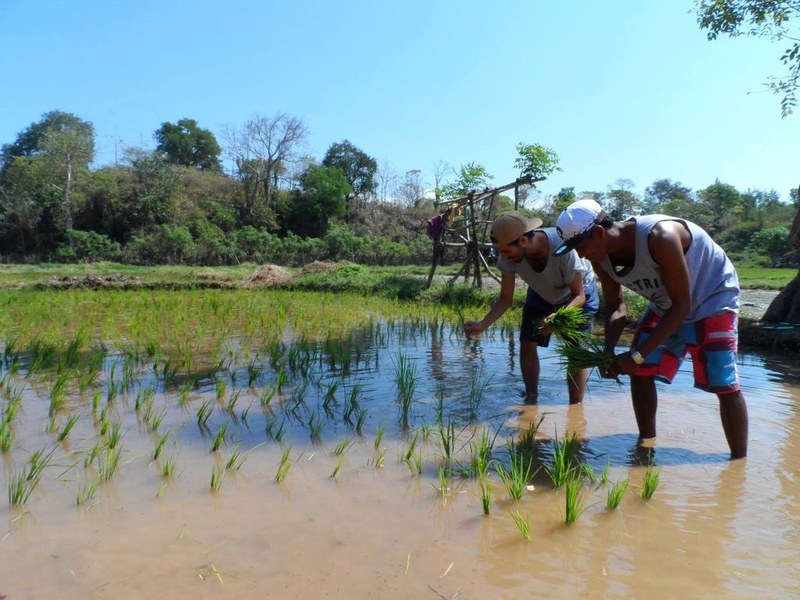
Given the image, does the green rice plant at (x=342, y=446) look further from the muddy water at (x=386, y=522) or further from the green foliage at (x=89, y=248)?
the green foliage at (x=89, y=248)

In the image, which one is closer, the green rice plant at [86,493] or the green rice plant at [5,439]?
the green rice plant at [86,493]

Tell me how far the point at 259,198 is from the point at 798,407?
27.9 metres

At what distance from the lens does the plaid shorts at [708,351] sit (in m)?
2.63

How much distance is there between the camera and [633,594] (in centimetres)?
172

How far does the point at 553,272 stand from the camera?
11.5ft

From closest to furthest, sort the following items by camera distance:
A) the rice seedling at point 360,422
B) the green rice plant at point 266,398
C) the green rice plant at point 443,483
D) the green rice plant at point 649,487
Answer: the green rice plant at point 649,487 < the green rice plant at point 443,483 < the rice seedling at point 360,422 < the green rice plant at point 266,398

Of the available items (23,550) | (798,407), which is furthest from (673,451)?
(23,550)

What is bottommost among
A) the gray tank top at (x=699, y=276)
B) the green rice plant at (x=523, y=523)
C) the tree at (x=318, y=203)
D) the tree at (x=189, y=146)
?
the green rice plant at (x=523, y=523)

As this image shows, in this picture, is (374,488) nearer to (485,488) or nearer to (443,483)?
(443,483)

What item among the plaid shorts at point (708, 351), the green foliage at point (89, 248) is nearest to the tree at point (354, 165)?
the green foliage at point (89, 248)

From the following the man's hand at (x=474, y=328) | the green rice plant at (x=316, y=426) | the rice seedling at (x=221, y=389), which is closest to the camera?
the green rice plant at (x=316, y=426)

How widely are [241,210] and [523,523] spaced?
28498 mm

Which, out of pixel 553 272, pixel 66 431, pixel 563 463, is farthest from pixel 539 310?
pixel 66 431

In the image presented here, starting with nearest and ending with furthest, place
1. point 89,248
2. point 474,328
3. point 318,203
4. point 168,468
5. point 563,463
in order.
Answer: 1. point 563,463
2. point 168,468
3. point 474,328
4. point 89,248
5. point 318,203
